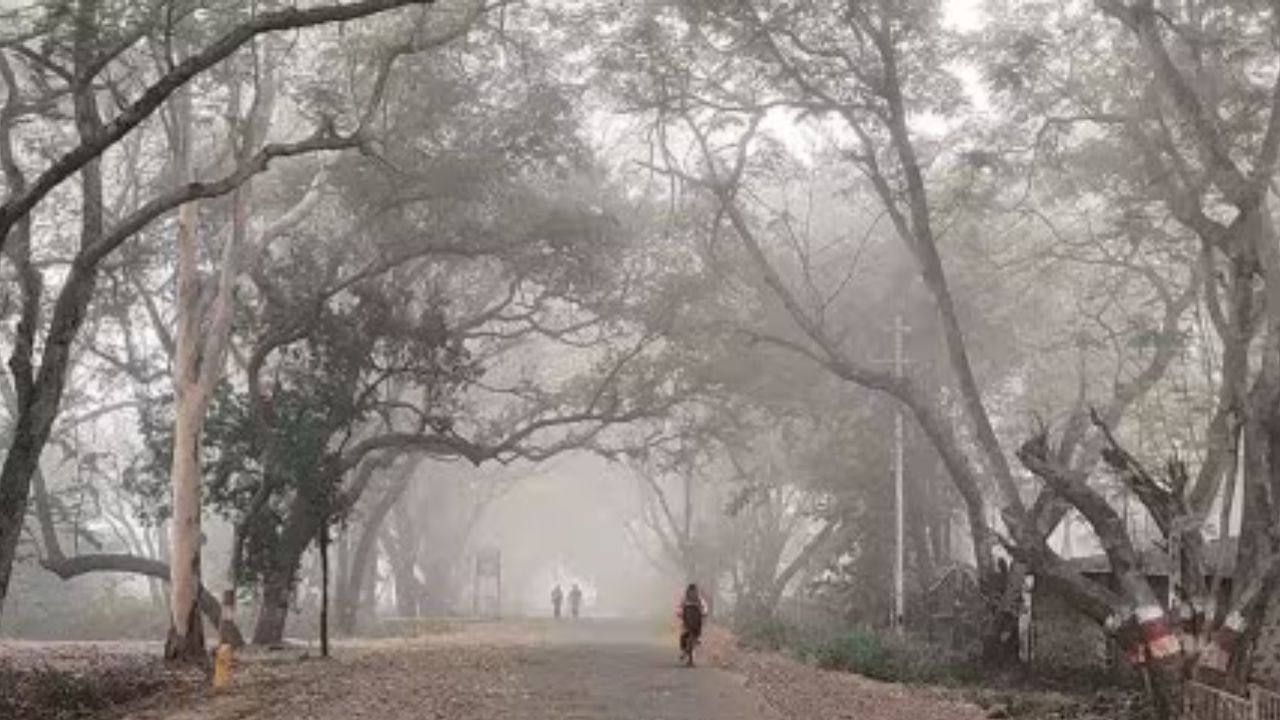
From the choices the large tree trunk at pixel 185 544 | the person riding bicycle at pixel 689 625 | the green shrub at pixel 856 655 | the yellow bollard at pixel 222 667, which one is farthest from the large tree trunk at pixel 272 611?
the green shrub at pixel 856 655

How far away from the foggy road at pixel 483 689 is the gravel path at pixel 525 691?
2 centimetres

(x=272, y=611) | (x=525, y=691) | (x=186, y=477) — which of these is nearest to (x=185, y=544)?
(x=186, y=477)

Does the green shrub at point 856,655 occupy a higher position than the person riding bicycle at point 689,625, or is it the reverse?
the person riding bicycle at point 689,625

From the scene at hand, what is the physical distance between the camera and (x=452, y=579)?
230ft

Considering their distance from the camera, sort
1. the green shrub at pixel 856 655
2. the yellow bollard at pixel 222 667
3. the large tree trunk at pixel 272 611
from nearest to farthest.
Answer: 1. the yellow bollard at pixel 222 667
2. the green shrub at pixel 856 655
3. the large tree trunk at pixel 272 611

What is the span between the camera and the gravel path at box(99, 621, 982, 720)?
55.9ft

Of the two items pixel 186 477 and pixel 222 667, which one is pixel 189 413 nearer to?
pixel 186 477

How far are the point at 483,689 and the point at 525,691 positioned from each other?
2.26 ft

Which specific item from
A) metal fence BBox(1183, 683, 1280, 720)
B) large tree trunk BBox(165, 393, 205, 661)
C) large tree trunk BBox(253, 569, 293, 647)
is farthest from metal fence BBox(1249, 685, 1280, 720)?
large tree trunk BBox(253, 569, 293, 647)

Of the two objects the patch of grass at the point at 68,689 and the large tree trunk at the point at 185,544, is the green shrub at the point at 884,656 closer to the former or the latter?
the large tree trunk at the point at 185,544

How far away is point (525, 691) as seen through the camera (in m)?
19.7

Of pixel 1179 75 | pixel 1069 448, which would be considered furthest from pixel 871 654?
pixel 1179 75

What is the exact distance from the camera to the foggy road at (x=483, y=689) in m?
16.9

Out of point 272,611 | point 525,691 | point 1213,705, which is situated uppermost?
point 272,611
